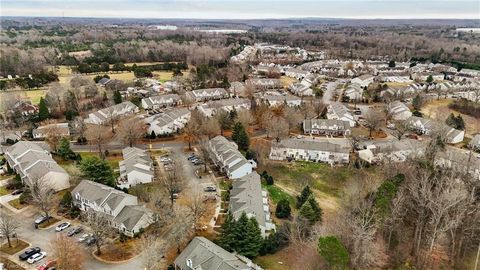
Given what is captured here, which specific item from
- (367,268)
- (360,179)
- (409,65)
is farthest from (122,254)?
(409,65)

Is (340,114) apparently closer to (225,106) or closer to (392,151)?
(392,151)

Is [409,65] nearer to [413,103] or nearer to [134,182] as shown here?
[413,103]

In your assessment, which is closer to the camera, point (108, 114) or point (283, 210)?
point (283, 210)

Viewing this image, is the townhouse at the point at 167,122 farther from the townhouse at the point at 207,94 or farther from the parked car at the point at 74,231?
the parked car at the point at 74,231

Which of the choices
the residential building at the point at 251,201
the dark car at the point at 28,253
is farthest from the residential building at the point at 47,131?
the residential building at the point at 251,201

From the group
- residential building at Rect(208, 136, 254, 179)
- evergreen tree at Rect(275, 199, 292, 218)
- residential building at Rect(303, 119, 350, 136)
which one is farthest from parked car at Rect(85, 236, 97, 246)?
residential building at Rect(303, 119, 350, 136)

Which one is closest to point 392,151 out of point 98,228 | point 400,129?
point 400,129
